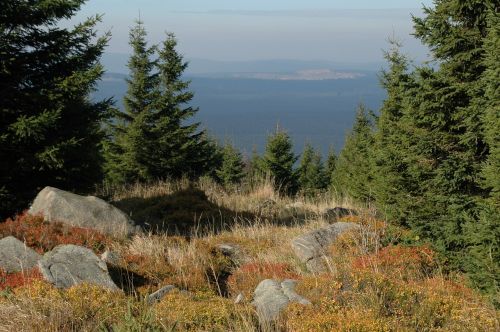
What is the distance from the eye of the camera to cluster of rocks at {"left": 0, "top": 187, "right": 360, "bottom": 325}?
237 inches

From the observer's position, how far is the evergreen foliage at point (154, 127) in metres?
23.8

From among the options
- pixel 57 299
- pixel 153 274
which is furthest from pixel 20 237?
pixel 57 299

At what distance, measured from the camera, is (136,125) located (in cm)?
2430

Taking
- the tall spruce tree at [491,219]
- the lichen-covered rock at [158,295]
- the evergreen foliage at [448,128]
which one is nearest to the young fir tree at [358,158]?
the evergreen foliage at [448,128]

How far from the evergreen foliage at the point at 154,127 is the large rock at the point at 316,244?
14.5 metres

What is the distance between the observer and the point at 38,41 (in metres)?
11.5

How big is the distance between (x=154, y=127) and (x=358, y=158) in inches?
471

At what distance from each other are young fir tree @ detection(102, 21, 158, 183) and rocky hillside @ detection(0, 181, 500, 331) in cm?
1013

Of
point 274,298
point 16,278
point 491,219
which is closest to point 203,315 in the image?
point 274,298

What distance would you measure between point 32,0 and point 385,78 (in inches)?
519

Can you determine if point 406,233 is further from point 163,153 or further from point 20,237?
point 163,153

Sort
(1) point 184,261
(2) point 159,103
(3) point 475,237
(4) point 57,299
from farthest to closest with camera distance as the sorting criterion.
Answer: (2) point 159,103
(1) point 184,261
(3) point 475,237
(4) point 57,299

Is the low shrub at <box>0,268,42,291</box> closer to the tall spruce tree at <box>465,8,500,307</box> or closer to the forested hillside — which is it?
the forested hillside

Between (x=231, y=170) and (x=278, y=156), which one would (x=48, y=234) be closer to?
(x=278, y=156)
